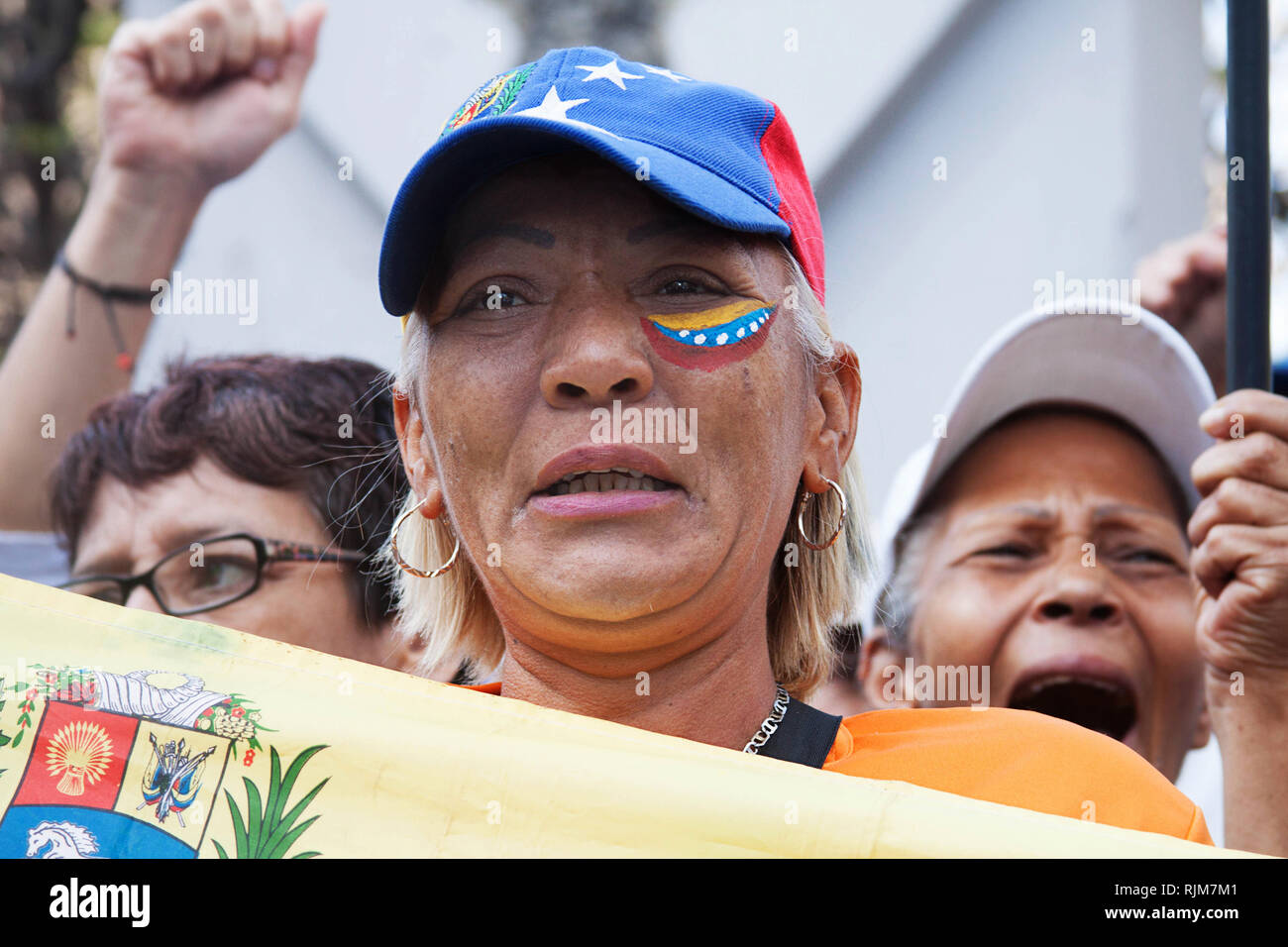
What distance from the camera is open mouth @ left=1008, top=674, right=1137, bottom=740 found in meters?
2.39

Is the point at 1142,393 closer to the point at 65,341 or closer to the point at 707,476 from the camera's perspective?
the point at 707,476

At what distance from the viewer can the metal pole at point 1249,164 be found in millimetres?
1939

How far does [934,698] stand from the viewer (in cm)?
256

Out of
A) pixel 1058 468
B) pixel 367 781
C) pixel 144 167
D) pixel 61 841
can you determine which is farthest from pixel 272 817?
pixel 144 167

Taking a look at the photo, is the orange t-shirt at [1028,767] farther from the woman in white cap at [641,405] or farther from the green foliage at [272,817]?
the green foliage at [272,817]

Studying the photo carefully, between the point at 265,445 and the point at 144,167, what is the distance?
845 millimetres

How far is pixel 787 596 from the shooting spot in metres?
2.02

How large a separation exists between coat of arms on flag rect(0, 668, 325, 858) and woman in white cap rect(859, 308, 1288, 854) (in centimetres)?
138

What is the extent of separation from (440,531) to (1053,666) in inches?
47.4

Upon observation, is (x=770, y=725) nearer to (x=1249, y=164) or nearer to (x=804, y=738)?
(x=804, y=738)

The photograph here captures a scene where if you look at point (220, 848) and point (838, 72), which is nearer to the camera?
point (220, 848)

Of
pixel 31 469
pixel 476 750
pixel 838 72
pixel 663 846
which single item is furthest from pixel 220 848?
pixel 838 72

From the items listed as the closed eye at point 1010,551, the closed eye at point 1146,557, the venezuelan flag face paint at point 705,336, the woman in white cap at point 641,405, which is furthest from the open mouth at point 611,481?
the closed eye at point 1146,557

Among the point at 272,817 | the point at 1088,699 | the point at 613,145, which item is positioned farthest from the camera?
the point at 1088,699
